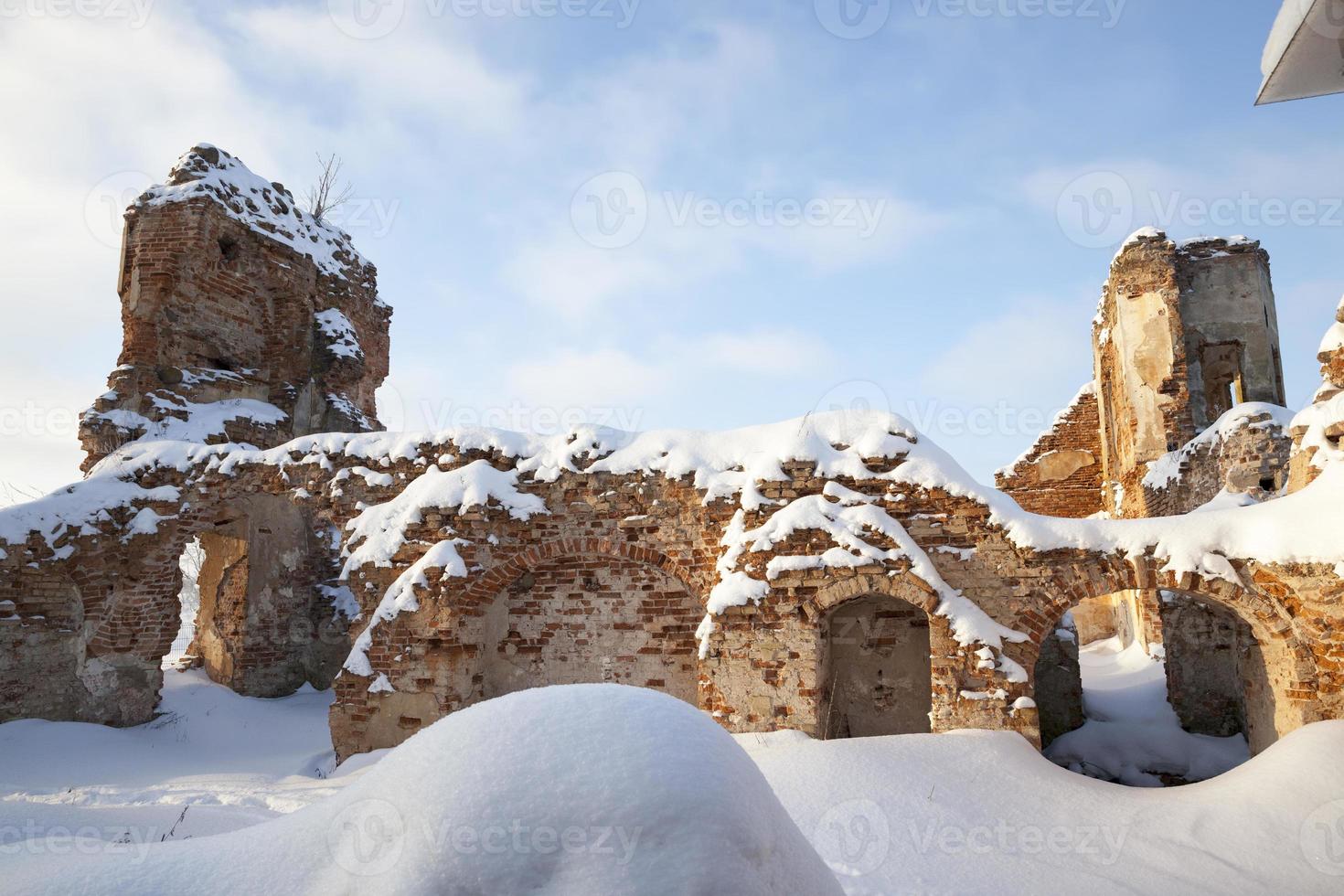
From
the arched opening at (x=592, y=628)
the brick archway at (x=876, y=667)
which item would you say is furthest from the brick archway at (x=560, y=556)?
the brick archway at (x=876, y=667)

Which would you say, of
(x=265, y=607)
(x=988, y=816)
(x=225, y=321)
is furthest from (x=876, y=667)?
(x=225, y=321)

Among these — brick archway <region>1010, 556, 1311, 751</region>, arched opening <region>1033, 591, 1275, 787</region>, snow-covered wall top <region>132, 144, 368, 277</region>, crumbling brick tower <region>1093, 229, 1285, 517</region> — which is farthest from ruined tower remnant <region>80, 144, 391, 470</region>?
crumbling brick tower <region>1093, 229, 1285, 517</region>

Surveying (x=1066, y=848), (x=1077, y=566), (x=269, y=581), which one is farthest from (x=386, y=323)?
(x=1066, y=848)

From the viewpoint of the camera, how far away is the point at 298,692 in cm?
1209

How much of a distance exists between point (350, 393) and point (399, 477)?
6.86 meters

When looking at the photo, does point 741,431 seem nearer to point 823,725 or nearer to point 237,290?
point 823,725

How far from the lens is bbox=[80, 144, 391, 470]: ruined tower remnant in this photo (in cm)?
1183

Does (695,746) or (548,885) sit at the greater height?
(695,746)

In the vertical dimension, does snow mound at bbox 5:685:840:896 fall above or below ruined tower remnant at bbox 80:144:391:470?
below

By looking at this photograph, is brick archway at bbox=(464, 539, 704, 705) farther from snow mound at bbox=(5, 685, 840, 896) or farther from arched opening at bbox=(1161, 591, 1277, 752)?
arched opening at bbox=(1161, 591, 1277, 752)

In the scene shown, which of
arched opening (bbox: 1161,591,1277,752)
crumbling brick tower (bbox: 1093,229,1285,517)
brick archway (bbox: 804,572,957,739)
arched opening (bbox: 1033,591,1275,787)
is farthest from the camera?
crumbling brick tower (bbox: 1093,229,1285,517)

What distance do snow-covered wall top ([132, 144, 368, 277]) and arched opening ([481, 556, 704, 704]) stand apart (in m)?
8.97

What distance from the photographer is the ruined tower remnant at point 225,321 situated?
11828mm

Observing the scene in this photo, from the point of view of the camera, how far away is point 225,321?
42.5 ft
